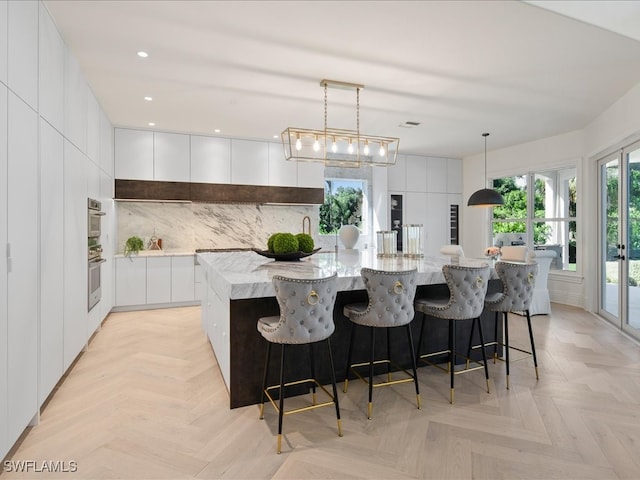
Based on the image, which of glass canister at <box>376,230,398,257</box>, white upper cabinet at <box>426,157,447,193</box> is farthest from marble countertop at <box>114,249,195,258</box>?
white upper cabinet at <box>426,157,447,193</box>

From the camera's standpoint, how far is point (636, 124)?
3.93 metres

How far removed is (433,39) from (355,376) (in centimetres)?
273

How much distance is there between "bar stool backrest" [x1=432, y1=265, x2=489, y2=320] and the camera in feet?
8.71

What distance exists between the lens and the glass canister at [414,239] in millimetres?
3732

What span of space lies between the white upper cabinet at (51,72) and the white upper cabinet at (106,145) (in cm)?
169

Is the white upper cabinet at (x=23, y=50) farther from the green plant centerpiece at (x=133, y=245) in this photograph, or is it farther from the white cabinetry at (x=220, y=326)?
the green plant centerpiece at (x=133, y=245)

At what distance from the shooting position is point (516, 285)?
297cm

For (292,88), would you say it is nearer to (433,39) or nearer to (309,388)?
(433,39)

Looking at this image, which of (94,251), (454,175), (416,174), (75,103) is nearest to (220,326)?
(94,251)

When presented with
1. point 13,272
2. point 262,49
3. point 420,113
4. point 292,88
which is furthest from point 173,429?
point 420,113

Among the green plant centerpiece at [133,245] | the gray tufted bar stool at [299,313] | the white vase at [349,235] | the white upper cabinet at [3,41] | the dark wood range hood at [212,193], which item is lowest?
the gray tufted bar stool at [299,313]

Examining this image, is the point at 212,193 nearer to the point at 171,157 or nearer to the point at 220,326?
the point at 171,157

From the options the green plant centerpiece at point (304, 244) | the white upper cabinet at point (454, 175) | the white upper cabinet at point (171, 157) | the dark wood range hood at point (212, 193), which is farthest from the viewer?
the white upper cabinet at point (454, 175)

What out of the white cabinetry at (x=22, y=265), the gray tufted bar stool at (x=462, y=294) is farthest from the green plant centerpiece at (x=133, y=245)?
the gray tufted bar stool at (x=462, y=294)
